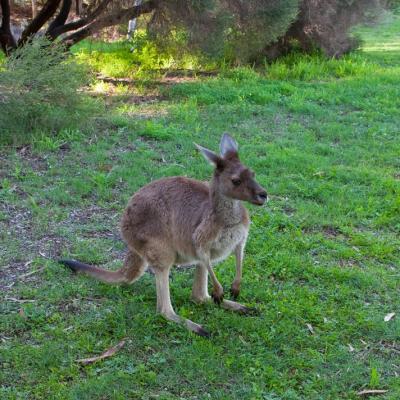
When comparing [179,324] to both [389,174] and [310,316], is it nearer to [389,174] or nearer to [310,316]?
[310,316]

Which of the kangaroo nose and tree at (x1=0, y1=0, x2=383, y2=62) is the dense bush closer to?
tree at (x1=0, y1=0, x2=383, y2=62)

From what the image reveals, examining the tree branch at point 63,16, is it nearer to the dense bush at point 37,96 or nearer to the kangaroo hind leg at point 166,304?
the dense bush at point 37,96

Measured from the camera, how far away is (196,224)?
13.1 ft

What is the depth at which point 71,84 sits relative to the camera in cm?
746

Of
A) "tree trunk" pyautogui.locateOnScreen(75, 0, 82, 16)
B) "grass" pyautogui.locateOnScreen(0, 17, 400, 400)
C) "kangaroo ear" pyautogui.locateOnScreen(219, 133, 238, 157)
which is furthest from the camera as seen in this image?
"tree trunk" pyautogui.locateOnScreen(75, 0, 82, 16)

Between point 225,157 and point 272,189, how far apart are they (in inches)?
86.8

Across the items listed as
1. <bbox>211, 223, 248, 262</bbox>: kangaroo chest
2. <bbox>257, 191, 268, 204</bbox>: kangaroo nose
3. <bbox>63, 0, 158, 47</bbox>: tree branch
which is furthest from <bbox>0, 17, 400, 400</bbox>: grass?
<bbox>63, 0, 158, 47</bbox>: tree branch

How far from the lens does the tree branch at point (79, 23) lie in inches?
403

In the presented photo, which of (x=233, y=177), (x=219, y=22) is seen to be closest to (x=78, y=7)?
(x=219, y=22)

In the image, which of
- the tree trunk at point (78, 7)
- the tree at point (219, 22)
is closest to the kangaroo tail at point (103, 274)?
the tree at point (219, 22)

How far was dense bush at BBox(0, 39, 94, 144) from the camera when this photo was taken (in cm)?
710

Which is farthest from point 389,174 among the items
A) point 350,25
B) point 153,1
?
point 350,25

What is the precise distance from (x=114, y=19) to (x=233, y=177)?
702cm

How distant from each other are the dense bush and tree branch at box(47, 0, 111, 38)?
9.08ft
